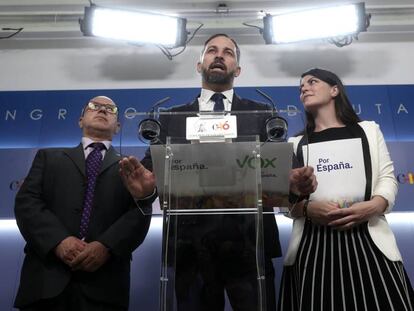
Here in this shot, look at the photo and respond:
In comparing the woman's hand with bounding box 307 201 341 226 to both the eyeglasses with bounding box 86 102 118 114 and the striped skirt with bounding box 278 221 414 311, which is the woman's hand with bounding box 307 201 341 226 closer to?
the striped skirt with bounding box 278 221 414 311

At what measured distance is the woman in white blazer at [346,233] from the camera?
151 centimetres

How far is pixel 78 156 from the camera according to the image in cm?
210

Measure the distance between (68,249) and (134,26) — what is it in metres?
1.98

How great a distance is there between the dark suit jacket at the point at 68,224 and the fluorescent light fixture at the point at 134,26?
1.40 meters

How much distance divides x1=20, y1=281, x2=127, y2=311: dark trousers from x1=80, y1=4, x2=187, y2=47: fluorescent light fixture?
2010 millimetres

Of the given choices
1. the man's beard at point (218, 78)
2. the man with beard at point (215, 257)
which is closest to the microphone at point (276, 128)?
the man with beard at point (215, 257)

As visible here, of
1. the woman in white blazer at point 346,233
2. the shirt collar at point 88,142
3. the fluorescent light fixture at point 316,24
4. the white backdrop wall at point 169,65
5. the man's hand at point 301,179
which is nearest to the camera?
the man's hand at point 301,179

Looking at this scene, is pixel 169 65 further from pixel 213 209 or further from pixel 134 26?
pixel 213 209

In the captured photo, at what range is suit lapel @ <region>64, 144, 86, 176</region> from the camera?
6.70ft

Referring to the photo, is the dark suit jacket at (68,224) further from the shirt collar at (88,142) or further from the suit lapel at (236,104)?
the suit lapel at (236,104)

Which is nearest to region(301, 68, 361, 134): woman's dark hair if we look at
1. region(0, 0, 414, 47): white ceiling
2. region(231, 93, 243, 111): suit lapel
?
region(231, 93, 243, 111): suit lapel

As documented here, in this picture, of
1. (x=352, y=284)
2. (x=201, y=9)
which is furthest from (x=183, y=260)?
(x=201, y=9)

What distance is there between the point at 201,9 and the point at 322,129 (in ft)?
6.49

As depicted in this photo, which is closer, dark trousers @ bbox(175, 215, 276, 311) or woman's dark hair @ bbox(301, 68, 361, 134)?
dark trousers @ bbox(175, 215, 276, 311)
